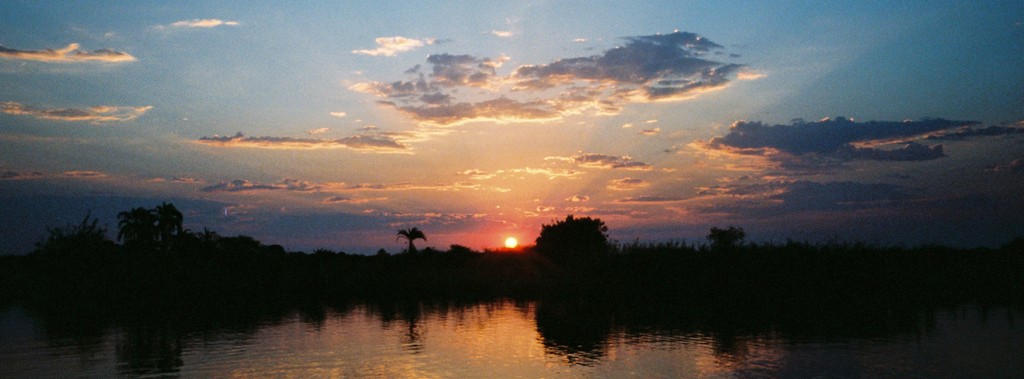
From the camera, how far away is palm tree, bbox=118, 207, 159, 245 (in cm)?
7025

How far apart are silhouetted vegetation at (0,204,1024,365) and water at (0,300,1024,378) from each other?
→ 1.42m

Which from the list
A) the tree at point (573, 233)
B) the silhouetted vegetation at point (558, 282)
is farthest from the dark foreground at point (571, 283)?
the tree at point (573, 233)

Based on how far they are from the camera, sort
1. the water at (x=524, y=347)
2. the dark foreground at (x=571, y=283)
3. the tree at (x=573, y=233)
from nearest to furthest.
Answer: the water at (x=524, y=347)
the dark foreground at (x=571, y=283)
the tree at (x=573, y=233)

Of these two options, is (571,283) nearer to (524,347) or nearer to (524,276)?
(524,276)

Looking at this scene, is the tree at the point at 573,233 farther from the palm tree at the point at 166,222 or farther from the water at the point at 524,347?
the water at the point at 524,347

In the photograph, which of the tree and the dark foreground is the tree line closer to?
the dark foreground

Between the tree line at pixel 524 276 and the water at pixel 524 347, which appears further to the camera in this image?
the tree line at pixel 524 276

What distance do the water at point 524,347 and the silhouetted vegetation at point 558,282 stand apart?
55.8 inches

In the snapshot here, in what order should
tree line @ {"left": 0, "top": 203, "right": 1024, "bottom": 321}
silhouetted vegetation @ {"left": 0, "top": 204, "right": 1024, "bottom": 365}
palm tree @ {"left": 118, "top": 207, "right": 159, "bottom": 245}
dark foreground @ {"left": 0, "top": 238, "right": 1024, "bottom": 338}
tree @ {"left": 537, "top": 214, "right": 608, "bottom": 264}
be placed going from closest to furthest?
silhouetted vegetation @ {"left": 0, "top": 204, "right": 1024, "bottom": 365}
dark foreground @ {"left": 0, "top": 238, "right": 1024, "bottom": 338}
tree line @ {"left": 0, "top": 203, "right": 1024, "bottom": 321}
palm tree @ {"left": 118, "top": 207, "right": 159, "bottom": 245}
tree @ {"left": 537, "top": 214, "right": 608, "bottom": 264}

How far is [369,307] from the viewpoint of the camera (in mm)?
43250

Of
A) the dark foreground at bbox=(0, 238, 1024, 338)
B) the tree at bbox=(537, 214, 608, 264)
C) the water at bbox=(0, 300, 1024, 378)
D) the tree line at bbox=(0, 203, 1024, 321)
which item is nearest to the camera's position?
the water at bbox=(0, 300, 1024, 378)

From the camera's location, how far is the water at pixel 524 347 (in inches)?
758

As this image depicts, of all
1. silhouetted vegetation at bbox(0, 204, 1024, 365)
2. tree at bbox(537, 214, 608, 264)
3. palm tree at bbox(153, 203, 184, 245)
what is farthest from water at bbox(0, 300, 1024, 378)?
tree at bbox(537, 214, 608, 264)

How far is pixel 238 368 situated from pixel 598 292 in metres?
32.7
